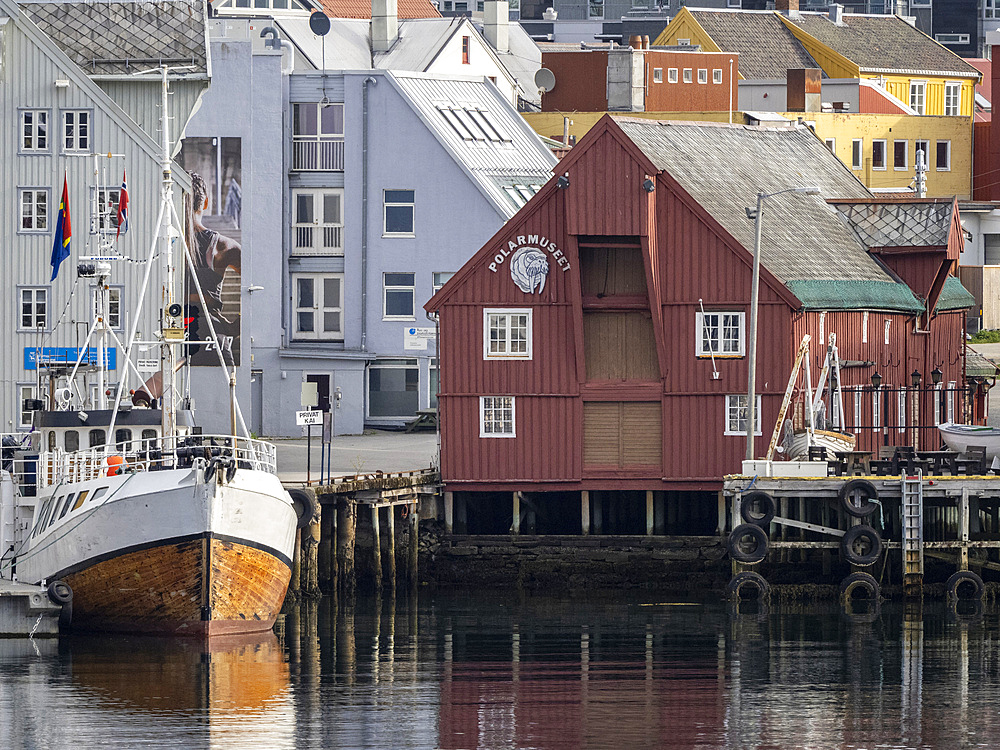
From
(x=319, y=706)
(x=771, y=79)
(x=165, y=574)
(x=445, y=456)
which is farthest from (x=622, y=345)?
(x=771, y=79)

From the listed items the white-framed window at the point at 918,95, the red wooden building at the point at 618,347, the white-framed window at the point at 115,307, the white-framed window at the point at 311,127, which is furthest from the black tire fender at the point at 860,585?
the white-framed window at the point at 918,95

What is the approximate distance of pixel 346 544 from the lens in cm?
5419

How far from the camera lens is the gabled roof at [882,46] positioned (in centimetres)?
10838

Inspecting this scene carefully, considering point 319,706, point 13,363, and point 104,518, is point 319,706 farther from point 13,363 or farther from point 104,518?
point 13,363

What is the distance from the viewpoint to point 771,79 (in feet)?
336

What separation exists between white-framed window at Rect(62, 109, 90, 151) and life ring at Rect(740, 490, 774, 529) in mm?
20696

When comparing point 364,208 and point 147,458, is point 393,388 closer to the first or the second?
point 364,208

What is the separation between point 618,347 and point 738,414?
3386 mm

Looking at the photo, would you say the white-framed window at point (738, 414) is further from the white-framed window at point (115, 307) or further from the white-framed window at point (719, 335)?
the white-framed window at point (115, 307)

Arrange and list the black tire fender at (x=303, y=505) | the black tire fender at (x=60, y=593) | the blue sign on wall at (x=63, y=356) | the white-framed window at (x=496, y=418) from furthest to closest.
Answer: the white-framed window at (x=496, y=418) < the blue sign on wall at (x=63, y=356) < the black tire fender at (x=303, y=505) < the black tire fender at (x=60, y=593)

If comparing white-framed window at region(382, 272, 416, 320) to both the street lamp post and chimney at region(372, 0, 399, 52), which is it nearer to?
the street lamp post

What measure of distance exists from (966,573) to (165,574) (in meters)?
17.6

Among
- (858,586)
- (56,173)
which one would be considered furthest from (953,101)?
(858,586)

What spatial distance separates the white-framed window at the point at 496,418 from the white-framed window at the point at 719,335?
4.68 m
